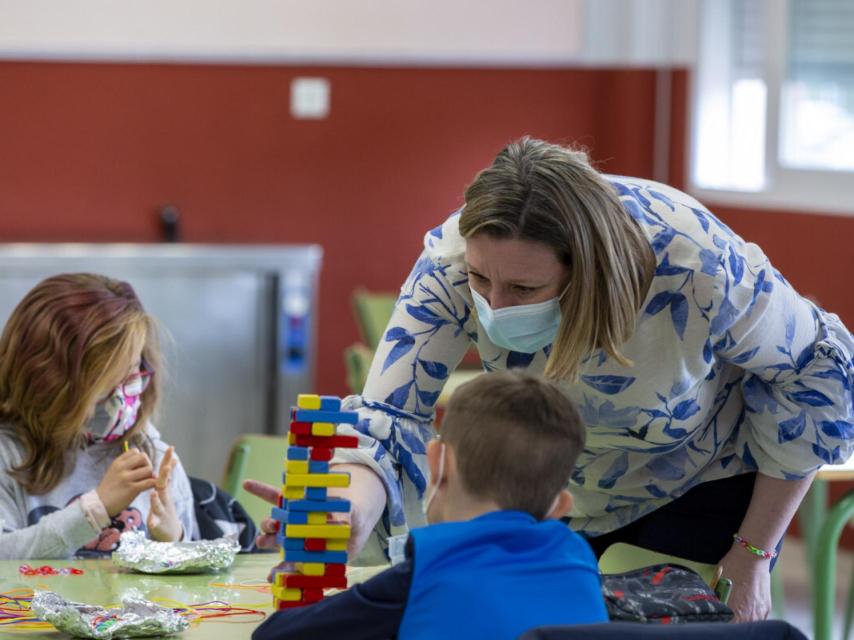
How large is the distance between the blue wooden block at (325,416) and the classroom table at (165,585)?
278 mm

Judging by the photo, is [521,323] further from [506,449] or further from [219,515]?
[219,515]

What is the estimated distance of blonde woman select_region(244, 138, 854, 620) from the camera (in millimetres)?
1672

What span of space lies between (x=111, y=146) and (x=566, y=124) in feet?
6.23

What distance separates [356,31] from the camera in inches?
221

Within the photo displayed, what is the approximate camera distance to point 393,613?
4.72ft

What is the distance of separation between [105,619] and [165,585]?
29cm

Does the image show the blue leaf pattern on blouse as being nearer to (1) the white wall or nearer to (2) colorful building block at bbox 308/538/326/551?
(2) colorful building block at bbox 308/538/326/551

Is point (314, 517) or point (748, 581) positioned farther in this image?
point (748, 581)

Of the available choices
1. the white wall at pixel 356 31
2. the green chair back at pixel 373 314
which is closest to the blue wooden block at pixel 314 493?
the green chair back at pixel 373 314

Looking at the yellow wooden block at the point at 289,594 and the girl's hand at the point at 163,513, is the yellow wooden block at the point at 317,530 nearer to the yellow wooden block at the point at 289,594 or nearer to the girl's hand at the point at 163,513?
the yellow wooden block at the point at 289,594

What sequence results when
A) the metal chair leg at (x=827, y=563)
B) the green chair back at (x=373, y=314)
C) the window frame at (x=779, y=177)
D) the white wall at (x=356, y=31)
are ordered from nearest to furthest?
the metal chair leg at (x=827, y=563) → the green chair back at (x=373, y=314) → the window frame at (x=779, y=177) → the white wall at (x=356, y=31)

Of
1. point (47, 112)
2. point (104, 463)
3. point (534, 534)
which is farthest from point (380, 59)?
point (534, 534)

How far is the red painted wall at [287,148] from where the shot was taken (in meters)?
5.39

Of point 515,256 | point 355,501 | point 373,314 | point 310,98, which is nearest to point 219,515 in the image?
point 355,501
